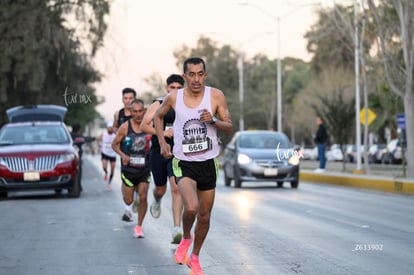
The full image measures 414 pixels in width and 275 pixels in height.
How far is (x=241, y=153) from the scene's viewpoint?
81.5 ft

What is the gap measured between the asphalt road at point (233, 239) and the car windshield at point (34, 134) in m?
1.94

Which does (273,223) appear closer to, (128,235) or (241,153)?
(128,235)

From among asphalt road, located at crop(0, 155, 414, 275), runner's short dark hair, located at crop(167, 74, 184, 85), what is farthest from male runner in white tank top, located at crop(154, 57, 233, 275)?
runner's short dark hair, located at crop(167, 74, 184, 85)

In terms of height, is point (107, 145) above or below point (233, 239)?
above

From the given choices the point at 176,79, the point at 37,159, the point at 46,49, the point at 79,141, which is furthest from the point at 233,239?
the point at 46,49

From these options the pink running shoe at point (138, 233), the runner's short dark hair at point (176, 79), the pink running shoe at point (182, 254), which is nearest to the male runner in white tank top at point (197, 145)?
the pink running shoe at point (182, 254)

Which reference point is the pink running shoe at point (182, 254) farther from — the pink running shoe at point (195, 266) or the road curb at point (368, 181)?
the road curb at point (368, 181)

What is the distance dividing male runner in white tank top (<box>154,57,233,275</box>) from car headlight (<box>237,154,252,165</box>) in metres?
15.7

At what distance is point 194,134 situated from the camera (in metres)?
8.46

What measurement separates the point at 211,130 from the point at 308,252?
2.53 metres

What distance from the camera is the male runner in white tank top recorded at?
8.49 metres

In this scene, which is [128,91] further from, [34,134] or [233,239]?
[34,134]

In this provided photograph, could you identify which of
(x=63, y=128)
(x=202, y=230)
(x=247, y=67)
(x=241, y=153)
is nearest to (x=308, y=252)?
(x=202, y=230)

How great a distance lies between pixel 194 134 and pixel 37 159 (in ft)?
38.7
